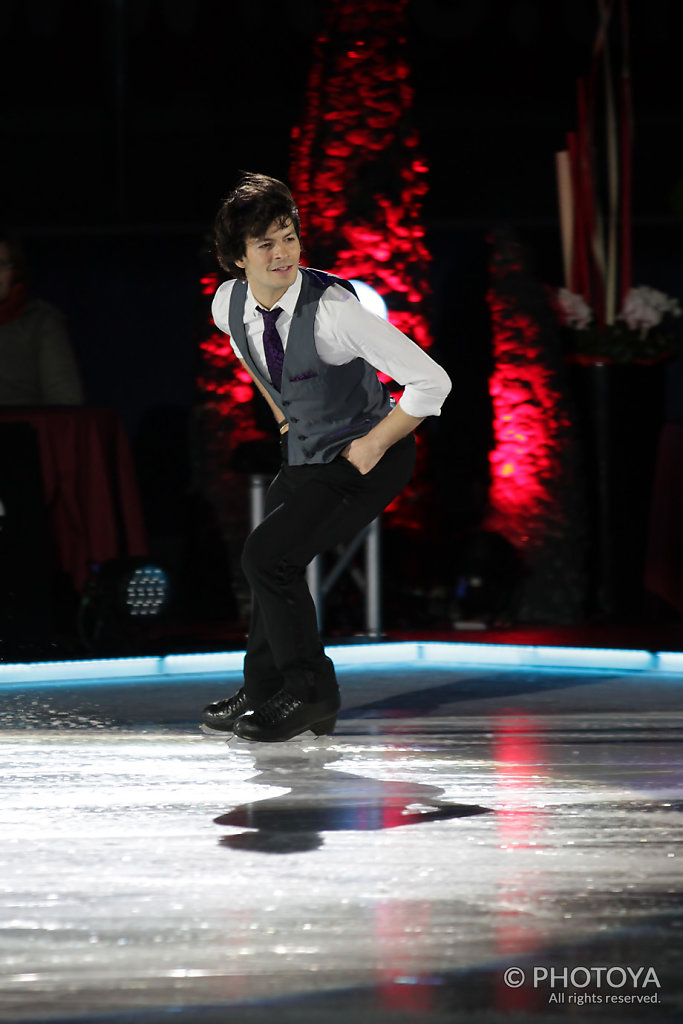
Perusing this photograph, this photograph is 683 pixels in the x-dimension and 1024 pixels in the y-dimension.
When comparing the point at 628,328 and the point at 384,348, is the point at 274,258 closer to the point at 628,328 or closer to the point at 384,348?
the point at 384,348

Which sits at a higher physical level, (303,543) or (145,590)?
(303,543)

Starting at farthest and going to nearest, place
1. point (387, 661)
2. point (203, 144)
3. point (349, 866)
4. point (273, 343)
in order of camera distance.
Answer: point (203, 144) < point (387, 661) < point (273, 343) < point (349, 866)

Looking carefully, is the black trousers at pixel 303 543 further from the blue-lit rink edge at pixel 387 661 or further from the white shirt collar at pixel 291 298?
the blue-lit rink edge at pixel 387 661

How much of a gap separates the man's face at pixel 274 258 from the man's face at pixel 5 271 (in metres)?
2.22

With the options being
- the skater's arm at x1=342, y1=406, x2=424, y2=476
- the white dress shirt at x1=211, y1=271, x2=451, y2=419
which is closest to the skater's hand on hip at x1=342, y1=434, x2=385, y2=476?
the skater's arm at x1=342, y1=406, x2=424, y2=476

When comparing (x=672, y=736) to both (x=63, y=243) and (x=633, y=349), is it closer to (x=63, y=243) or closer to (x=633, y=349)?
(x=633, y=349)

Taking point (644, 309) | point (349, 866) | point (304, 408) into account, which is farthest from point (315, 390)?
point (644, 309)

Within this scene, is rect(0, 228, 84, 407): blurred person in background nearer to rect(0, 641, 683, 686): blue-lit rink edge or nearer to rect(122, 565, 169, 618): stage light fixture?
rect(122, 565, 169, 618): stage light fixture

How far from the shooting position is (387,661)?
4.87 meters

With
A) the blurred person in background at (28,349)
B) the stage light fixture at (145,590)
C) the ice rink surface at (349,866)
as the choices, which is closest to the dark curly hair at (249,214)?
the ice rink surface at (349,866)

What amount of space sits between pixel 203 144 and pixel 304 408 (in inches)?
150

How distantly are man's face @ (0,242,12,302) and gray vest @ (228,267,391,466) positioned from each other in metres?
2.10

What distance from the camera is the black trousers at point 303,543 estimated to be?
331 cm

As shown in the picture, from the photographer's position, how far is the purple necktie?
3291 mm
